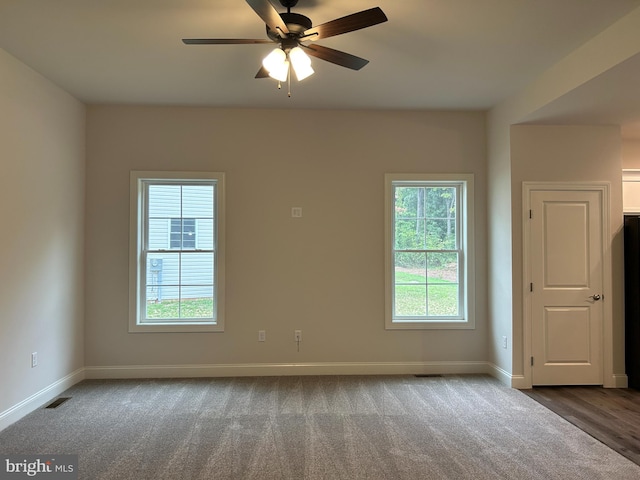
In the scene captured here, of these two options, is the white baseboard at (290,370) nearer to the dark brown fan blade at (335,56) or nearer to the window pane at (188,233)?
the window pane at (188,233)

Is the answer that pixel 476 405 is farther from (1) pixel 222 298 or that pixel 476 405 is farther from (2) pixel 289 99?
(2) pixel 289 99

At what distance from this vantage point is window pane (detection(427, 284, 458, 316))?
4621 mm

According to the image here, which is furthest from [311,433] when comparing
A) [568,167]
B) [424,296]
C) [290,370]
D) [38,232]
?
[568,167]

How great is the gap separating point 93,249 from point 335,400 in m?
2.91

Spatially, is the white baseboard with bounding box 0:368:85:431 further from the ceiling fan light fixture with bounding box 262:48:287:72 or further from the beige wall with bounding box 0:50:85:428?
the ceiling fan light fixture with bounding box 262:48:287:72

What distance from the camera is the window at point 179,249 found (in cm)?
445

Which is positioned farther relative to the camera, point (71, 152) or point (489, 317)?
point (489, 317)

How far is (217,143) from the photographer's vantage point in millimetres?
4445

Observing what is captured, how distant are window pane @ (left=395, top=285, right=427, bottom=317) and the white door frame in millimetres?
1011

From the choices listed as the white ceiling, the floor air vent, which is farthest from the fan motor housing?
the floor air vent

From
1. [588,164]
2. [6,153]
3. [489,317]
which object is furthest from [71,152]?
[588,164]

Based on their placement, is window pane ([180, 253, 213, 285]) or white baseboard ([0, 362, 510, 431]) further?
window pane ([180, 253, 213, 285])

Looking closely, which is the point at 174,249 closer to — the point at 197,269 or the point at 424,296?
the point at 197,269

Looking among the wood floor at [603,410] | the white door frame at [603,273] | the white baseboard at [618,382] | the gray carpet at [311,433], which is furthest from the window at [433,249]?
the white baseboard at [618,382]
